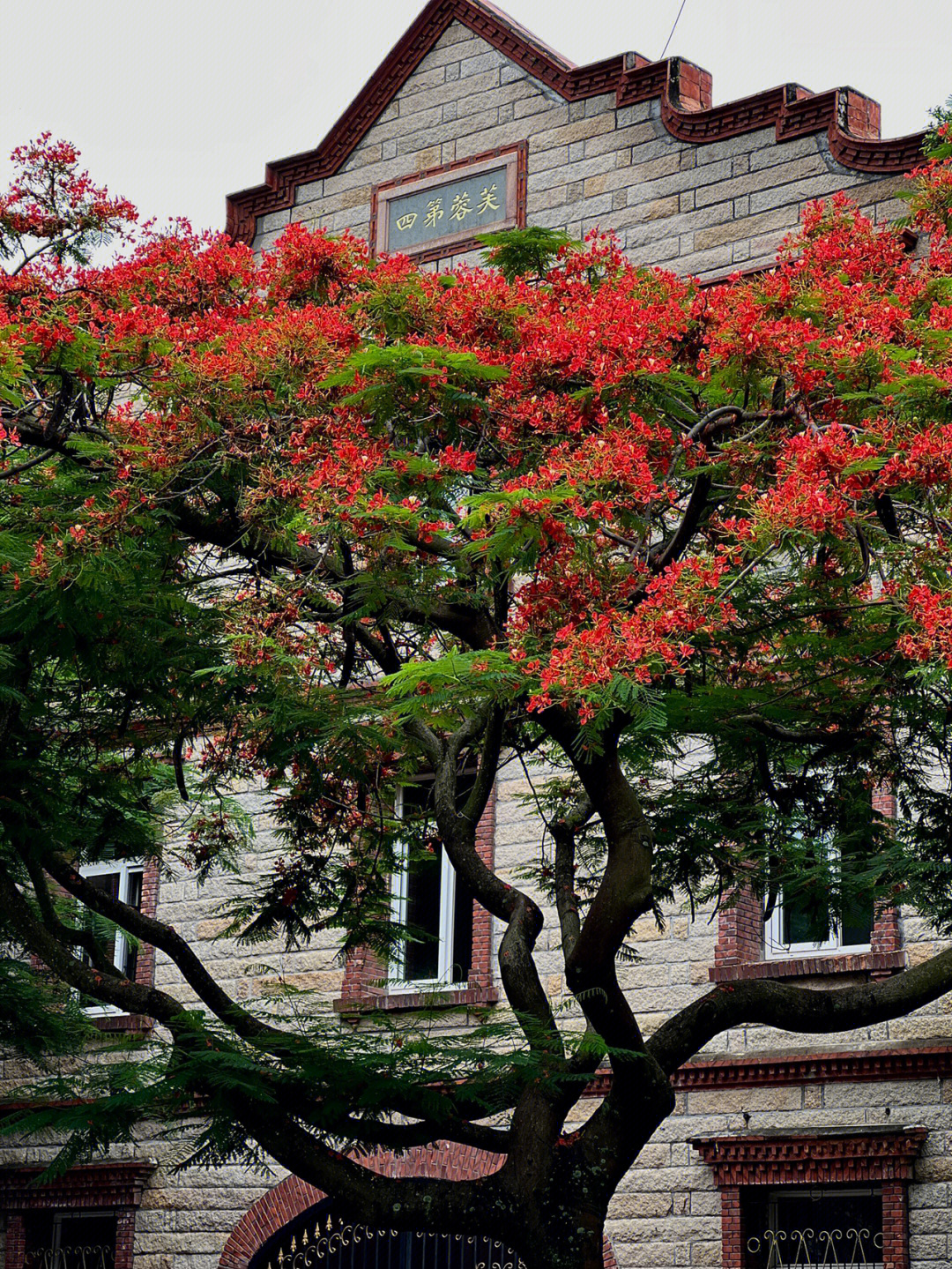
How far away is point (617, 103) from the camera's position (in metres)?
19.2

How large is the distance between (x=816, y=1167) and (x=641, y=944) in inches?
103

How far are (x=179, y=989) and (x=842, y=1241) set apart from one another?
8159 mm

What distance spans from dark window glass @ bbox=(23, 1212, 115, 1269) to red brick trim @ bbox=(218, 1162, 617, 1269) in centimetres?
194

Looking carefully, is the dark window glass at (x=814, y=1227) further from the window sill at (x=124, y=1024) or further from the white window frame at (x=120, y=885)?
the white window frame at (x=120, y=885)

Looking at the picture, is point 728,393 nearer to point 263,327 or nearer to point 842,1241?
point 263,327

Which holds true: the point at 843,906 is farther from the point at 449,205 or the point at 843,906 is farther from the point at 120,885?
the point at 120,885

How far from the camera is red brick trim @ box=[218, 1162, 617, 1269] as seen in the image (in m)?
17.1

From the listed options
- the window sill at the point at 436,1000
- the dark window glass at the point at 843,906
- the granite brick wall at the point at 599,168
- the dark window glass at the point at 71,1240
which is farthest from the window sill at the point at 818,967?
the dark window glass at the point at 71,1240

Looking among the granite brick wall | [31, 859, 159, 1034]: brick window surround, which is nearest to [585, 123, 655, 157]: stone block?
the granite brick wall

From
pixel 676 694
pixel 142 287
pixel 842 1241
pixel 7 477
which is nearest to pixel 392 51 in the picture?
pixel 142 287

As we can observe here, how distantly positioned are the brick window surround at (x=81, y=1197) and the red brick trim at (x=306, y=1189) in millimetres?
1399

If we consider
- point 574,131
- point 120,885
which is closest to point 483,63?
point 574,131

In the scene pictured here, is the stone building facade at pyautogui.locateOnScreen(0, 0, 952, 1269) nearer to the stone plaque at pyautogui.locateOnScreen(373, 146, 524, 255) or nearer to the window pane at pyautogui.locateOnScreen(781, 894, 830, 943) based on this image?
the stone plaque at pyautogui.locateOnScreen(373, 146, 524, 255)

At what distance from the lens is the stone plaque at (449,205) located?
64.7 ft
